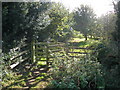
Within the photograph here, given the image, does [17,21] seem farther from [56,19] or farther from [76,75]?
[56,19]

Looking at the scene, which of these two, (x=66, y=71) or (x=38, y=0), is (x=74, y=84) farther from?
(x=38, y=0)

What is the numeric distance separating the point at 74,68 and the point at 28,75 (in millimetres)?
1712

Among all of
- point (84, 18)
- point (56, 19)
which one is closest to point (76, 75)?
point (56, 19)

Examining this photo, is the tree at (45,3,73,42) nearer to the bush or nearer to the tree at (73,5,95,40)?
the bush

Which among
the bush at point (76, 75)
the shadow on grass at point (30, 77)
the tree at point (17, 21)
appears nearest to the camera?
the bush at point (76, 75)

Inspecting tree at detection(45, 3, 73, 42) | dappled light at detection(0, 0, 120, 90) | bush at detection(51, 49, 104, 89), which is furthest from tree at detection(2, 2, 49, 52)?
tree at detection(45, 3, 73, 42)

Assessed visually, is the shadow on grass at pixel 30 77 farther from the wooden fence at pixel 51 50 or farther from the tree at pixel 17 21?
the tree at pixel 17 21

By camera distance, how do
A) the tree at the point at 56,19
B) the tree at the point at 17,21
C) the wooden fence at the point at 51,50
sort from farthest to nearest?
1. the tree at the point at 56,19
2. the wooden fence at the point at 51,50
3. the tree at the point at 17,21

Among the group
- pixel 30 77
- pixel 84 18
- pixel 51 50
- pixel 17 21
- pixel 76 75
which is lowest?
pixel 30 77

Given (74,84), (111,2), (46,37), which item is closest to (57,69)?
(74,84)

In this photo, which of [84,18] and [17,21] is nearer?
[17,21]

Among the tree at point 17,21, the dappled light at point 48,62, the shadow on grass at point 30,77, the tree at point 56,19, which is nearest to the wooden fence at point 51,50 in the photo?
the dappled light at point 48,62

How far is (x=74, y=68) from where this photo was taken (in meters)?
3.61

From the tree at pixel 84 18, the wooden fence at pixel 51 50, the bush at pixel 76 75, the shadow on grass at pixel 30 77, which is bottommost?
the shadow on grass at pixel 30 77
